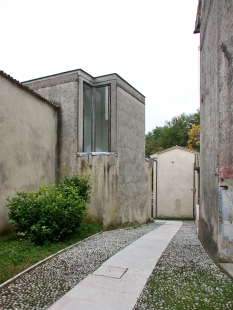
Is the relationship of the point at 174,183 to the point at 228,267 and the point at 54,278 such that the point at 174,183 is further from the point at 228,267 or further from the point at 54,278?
the point at 54,278

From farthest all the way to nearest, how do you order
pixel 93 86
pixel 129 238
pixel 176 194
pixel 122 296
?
1. pixel 176 194
2. pixel 93 86
3. pixel 129 238
4. pixel 122 296

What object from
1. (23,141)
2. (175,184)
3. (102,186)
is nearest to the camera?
(23,141)

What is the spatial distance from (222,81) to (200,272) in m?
4.09

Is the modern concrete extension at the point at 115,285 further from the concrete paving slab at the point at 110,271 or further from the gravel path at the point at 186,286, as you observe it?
the gravel path at the point at 186,286

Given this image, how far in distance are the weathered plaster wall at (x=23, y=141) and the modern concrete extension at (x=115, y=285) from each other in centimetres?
421

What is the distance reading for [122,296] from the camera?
394 cm

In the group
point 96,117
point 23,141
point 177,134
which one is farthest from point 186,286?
point 177,134

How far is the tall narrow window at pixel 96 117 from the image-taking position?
442 inches

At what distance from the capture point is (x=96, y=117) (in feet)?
37.8

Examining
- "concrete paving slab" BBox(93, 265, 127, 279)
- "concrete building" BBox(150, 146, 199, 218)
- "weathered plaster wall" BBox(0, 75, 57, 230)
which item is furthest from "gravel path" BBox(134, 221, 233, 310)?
"concrete building" BBox(150, 146, 199, 218)

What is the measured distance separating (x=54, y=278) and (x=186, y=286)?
7.68 ft

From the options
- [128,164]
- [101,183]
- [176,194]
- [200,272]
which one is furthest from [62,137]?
[176,194]

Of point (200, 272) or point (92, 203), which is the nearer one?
point (200, 272)

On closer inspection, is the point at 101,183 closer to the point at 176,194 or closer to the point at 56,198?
the point at 56,198
